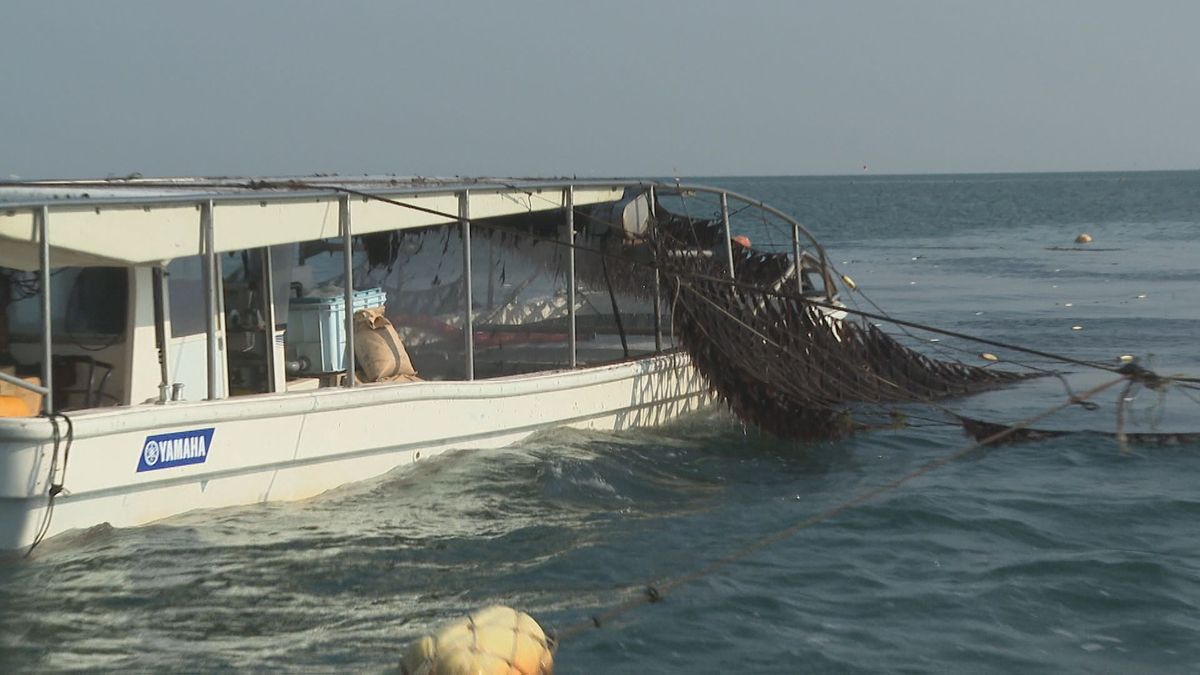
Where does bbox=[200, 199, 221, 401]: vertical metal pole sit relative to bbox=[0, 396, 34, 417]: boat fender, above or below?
above

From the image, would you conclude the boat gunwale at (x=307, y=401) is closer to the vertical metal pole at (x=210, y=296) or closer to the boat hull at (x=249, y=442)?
the boat hull at (x=249, y=442)

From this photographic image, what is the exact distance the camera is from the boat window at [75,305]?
10055 millimetres

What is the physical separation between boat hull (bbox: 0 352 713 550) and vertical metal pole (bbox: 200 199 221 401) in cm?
29

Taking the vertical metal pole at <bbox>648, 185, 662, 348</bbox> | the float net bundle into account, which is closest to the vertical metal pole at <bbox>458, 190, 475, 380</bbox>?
the float net bundle

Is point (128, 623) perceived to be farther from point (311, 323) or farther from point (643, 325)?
point (643, 325)

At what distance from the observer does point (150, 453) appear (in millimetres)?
9445

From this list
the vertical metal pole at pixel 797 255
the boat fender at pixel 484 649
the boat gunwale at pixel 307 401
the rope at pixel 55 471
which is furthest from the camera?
the vertical metal pole at pixel 797 255

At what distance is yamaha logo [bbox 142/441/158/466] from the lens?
941 cm

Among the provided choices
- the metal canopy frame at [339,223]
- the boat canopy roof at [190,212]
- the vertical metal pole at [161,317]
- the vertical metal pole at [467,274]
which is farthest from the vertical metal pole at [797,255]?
the vertical metal pole at [161,317]

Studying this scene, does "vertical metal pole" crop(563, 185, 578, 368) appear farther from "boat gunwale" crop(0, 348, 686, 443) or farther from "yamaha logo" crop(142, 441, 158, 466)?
"yamaha logo" crop(142, 441, 158, 466)

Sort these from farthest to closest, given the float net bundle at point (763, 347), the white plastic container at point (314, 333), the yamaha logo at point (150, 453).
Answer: the float net bundle at point (763, 347) → the white plastic container at point (314, 333) → the yamaha logo at point (150, 453)

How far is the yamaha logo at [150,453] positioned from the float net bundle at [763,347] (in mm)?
5700

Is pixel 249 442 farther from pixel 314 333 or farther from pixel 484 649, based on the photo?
pixel 484 649

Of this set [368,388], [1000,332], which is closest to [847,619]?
[368,388]
